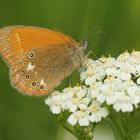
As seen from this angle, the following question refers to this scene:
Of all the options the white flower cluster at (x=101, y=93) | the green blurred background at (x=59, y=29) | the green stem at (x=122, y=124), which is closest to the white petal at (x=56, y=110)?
the white flower cluster at (x=101, y=93)

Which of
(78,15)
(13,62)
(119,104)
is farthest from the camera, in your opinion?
(78,15)

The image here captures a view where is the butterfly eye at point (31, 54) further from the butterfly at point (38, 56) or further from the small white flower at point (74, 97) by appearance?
the small white flower at point (74, 97)

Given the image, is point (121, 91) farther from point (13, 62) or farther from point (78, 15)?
point (78, 15)

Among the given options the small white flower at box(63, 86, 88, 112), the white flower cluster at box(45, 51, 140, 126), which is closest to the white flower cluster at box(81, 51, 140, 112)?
the white flower cluster at box(45, 51, 140, 126)

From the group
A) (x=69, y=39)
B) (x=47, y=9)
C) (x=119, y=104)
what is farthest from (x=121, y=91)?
(x=47, y=9)

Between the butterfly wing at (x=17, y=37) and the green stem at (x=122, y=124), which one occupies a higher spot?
the butterfly wing at (x=17, y=37)

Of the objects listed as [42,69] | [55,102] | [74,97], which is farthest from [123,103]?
[42,69]
